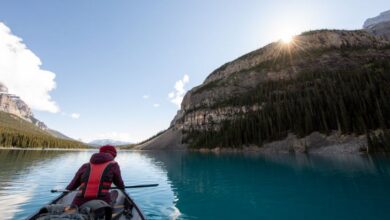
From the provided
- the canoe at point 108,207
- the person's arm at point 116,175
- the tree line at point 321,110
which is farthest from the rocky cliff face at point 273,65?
the person's arm at point 116,175

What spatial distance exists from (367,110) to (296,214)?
77098mm

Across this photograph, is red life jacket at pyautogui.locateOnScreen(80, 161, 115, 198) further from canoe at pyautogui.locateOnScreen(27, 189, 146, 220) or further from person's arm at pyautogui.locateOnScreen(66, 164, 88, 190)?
person's arm at pyautogui.locateOnScreen(66, 164, 88, 190)

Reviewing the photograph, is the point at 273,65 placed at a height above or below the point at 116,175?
above

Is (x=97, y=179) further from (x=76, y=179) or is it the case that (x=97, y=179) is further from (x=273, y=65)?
(x=273, y=65)

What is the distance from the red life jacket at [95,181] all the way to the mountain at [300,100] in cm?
6715

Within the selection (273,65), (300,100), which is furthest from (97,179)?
(273,65)

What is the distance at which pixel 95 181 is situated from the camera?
6145 millimetres

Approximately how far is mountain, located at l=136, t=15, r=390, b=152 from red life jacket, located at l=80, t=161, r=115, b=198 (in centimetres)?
6715

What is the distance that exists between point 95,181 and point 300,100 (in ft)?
343

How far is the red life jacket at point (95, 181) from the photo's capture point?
239 inches

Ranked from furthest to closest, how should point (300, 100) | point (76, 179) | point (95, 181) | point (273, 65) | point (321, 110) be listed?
point (273, 65), point (300, 100), point (321, 110), point (76, 179), point (95, 181)

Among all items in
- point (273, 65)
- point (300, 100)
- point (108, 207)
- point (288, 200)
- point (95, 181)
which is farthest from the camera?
point (273, 65)

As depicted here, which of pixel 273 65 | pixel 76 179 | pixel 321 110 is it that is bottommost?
pixel 76 179

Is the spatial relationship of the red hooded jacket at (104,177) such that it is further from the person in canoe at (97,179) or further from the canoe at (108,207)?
the canoe at (108,207)
